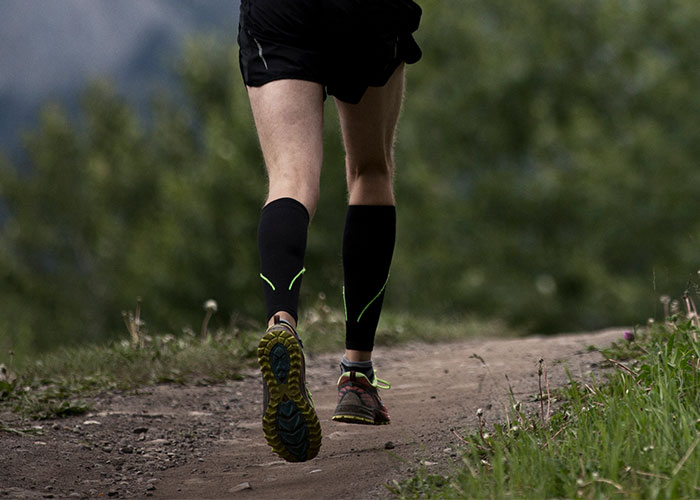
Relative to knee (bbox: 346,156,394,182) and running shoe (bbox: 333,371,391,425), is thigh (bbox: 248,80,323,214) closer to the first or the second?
knee (bbox: 346,156,394,182)

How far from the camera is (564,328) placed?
18.8m

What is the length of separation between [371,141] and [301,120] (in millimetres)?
444

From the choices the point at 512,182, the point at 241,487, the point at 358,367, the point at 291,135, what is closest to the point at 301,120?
the point at 291,135

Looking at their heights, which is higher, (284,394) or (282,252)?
(282,252)

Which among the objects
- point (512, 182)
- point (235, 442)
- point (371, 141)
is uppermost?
point (512, 182)

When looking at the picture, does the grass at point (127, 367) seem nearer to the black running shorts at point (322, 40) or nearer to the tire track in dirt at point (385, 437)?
the tire track in dirt at point (385, 437)

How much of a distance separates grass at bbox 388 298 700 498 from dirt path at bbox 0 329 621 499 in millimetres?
186

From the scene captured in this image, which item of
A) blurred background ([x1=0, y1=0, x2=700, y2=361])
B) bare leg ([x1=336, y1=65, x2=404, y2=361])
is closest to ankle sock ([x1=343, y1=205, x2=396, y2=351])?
bare leg ([x1=336, y1=65, x2=404, y2=361])

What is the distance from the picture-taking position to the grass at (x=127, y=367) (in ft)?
10.7

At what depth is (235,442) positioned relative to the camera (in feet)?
9.65

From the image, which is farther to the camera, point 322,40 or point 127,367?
point 127,367

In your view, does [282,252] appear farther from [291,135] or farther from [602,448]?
[602,448]

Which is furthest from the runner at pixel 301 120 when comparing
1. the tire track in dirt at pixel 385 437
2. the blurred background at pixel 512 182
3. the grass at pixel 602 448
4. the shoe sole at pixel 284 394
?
the blurred background at pixel 512 182

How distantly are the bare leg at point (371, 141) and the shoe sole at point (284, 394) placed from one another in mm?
752
